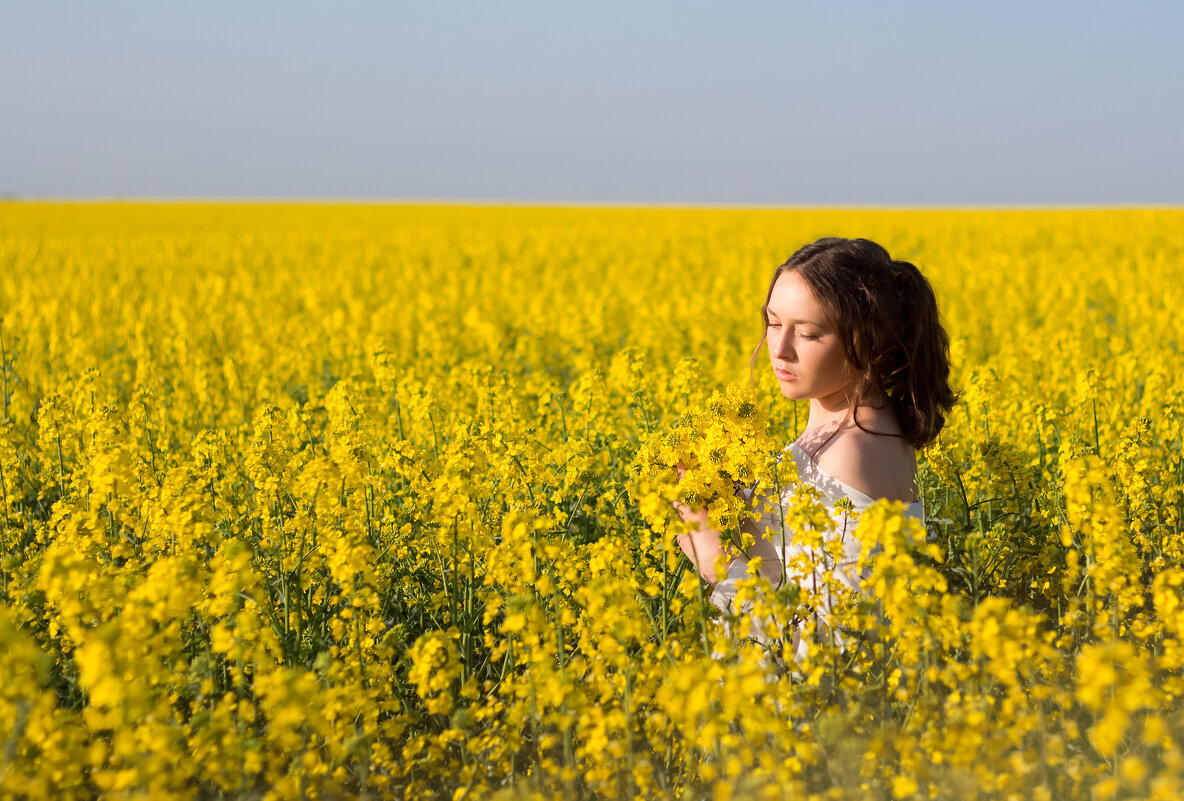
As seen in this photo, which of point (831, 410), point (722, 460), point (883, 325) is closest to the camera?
point (722, 460)

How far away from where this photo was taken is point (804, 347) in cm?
303

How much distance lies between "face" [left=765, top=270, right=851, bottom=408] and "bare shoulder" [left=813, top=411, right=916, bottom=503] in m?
0.19

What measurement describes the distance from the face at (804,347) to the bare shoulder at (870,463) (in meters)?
0.19

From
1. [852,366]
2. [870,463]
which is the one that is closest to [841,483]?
[870,463]

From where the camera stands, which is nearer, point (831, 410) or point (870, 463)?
point (870, 463)

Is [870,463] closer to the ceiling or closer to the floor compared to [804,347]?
closer to the floor

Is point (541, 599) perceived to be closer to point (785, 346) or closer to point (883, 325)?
point (785, 346)

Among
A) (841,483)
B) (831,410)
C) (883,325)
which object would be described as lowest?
(841,483)

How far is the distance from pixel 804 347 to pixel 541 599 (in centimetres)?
125

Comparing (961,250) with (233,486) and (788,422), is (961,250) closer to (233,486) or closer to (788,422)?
(788,422)

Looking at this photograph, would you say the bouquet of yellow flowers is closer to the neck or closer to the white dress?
the white dress

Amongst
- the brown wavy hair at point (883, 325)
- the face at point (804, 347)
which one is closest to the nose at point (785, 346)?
the face at point (804, 347)

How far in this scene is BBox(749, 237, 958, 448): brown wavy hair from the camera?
9.73ft

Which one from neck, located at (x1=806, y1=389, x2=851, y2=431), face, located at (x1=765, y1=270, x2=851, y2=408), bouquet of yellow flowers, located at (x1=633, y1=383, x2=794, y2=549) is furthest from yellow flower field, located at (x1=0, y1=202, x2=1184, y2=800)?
neck, located at (x1=806, y1=389, x2=851, y2=431)
